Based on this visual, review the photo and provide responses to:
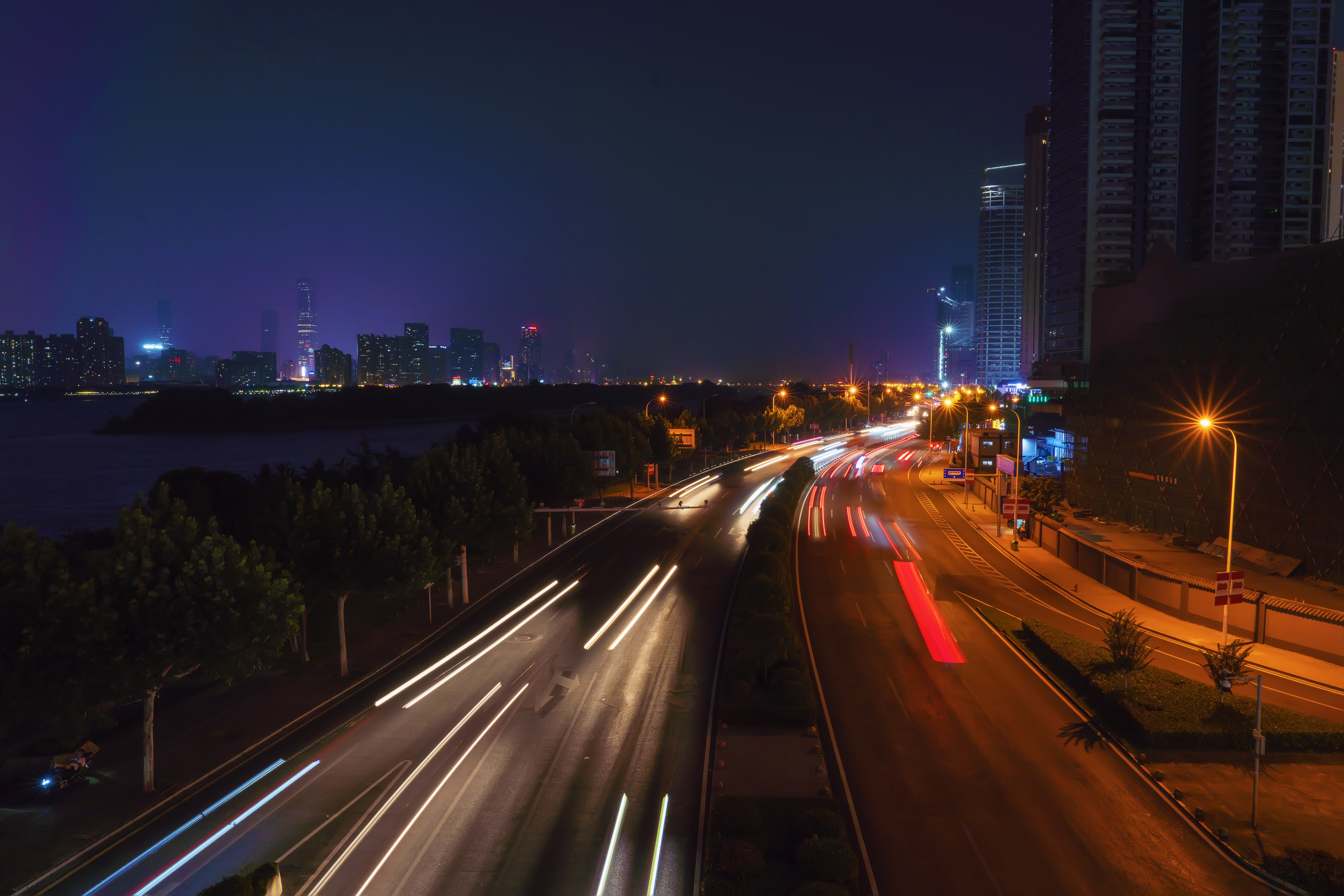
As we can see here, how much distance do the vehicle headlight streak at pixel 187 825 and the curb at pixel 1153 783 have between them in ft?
61.1

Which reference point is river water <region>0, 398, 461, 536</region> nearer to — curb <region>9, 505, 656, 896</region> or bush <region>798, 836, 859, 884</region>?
curb <region>9, 505, 656, 896</region>

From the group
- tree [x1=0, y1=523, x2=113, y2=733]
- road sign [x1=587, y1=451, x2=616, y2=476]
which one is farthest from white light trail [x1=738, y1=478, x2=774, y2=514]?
tree [x1=0, y1=523, x2=113, y2=733]

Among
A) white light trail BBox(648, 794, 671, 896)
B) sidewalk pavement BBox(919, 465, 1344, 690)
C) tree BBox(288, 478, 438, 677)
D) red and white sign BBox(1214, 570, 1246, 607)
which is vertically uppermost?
tree BBox(288, 478, 438, 677)

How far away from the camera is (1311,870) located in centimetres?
1265

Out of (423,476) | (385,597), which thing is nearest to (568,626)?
(385,597)

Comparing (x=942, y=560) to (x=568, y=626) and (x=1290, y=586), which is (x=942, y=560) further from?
(x=568, y=626)

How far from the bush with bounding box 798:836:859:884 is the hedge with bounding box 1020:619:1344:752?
31.2ft

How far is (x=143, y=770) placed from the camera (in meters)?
16.1

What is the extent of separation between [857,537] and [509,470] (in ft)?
65.5

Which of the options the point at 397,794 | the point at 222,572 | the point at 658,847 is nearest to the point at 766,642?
the point at 658,847

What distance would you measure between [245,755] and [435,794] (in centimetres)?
510

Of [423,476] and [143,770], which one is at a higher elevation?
[423,476]

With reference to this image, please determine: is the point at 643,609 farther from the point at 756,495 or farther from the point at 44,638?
the point at 756,495

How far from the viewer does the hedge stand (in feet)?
56.5
